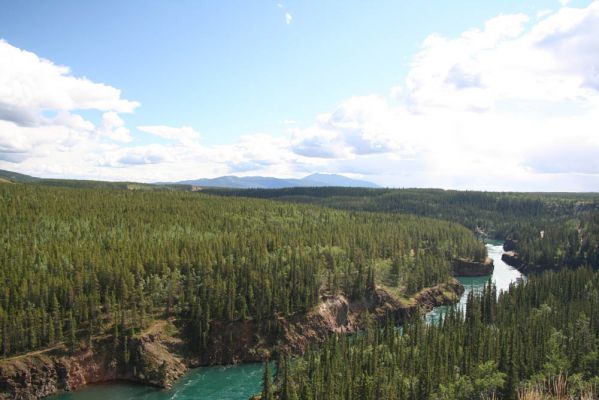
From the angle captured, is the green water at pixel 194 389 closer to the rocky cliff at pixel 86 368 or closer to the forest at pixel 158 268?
the rocky cliff at pixel 86 368

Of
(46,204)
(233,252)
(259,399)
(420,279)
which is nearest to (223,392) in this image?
(259,399)

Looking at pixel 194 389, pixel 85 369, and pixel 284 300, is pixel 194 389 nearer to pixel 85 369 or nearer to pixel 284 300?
pixel 85 369

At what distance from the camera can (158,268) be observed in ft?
417

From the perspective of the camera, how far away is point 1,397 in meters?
86.2

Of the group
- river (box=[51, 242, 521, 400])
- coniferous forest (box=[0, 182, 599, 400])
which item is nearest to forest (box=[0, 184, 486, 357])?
coniferous forest (box=[0, 182, 599, 400])

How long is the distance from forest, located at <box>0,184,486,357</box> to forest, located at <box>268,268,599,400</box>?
30.9 meters

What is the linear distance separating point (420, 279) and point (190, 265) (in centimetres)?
7613

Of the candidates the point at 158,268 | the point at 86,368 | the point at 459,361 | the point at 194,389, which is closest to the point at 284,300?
the point at 194,389

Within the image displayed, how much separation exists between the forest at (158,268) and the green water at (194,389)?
952 cm

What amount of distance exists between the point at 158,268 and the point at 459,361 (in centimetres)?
7768

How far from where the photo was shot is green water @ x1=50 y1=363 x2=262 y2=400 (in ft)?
301

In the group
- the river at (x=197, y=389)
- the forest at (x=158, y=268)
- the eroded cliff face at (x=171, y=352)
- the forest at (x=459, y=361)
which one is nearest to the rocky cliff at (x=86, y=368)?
the eroded cliff face at (x=171, y=352)

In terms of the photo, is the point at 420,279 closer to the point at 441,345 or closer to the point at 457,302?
the point at 457,302

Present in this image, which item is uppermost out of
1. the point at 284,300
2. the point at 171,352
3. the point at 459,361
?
the point at 284,300
